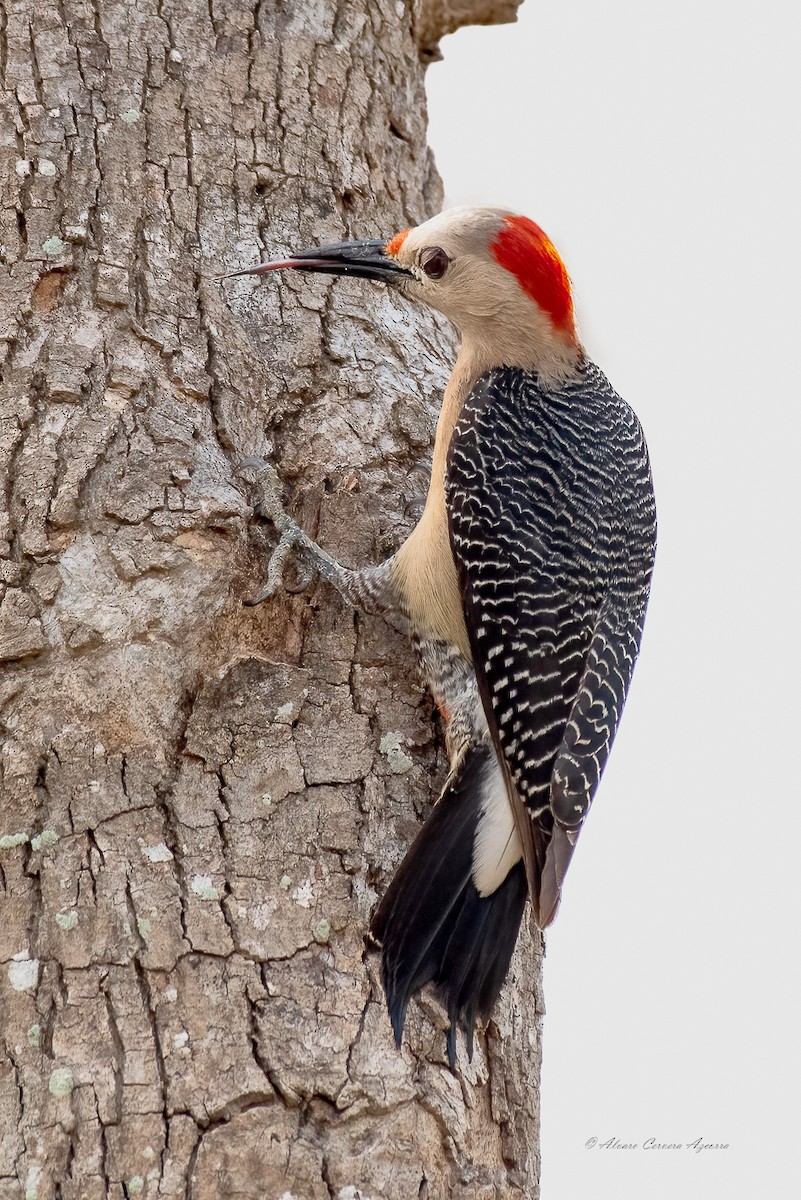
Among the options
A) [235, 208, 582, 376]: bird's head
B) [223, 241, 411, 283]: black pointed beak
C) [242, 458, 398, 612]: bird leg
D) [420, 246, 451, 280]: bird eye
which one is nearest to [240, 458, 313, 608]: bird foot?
[242, 458, 398, 612]: bird leg

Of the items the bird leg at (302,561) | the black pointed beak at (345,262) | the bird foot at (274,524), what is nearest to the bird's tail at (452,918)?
the bird leg at (302,561)

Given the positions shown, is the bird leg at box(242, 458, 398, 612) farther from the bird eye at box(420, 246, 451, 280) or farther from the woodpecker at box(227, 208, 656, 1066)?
the bird eye at box(420, 246, 451, 280)

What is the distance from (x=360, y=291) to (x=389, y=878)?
1.61m

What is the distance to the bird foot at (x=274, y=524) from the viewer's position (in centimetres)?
274

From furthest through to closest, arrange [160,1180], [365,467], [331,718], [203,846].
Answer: [365,467]
[331,718]
[203,846]
[160,1180]

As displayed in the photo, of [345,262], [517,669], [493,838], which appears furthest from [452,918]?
[345,262]

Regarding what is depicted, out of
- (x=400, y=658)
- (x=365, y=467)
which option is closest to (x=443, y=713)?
(x=400, y=658)

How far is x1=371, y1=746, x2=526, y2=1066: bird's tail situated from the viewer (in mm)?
2338

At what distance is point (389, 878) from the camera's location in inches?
97.3

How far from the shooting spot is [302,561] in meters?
2.81

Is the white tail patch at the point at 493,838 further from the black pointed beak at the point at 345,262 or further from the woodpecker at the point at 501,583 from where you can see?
the black pointed beak at the point at 345,262

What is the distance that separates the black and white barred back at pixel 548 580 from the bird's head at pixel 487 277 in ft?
0.50

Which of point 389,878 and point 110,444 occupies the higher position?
point 110,444

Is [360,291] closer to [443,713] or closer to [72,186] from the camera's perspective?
[72,186]
